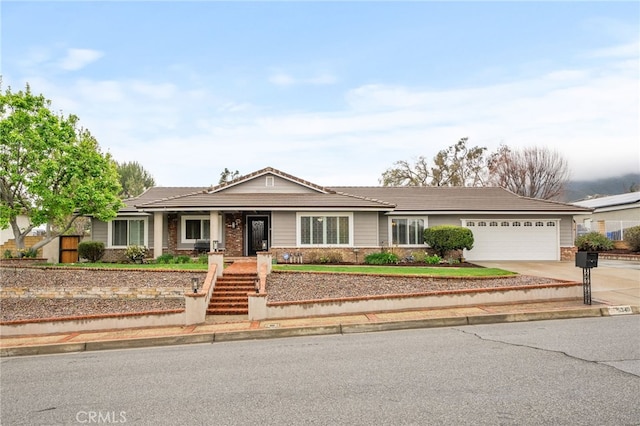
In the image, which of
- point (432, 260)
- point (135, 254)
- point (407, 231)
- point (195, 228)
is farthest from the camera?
point (407, 231)

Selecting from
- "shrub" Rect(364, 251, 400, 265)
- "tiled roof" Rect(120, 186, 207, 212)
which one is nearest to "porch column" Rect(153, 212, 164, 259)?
"tiled roof" Rect(120, 186, 207, 212)

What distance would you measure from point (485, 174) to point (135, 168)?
37.9m

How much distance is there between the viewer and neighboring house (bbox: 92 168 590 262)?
2108 cm

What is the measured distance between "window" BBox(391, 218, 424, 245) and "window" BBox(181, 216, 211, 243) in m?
9.97

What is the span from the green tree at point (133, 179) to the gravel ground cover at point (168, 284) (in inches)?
1052

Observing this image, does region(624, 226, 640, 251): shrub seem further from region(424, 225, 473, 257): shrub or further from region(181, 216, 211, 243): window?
region(181, 216, 211, 243): window

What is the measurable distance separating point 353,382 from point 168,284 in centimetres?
1075

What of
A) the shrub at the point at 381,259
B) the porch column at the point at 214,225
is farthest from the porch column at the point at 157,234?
the shrub at the point at 381,259

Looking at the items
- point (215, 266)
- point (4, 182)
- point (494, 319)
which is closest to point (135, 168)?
point (4, 182)

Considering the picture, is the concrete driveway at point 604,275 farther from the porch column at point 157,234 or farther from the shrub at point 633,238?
the porch column at point 157,234

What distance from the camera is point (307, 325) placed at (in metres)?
10.8

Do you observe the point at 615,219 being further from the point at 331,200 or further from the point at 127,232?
the point at 127,232

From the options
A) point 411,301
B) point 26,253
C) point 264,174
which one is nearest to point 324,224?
point 264,174

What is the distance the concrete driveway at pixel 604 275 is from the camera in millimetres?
12444
